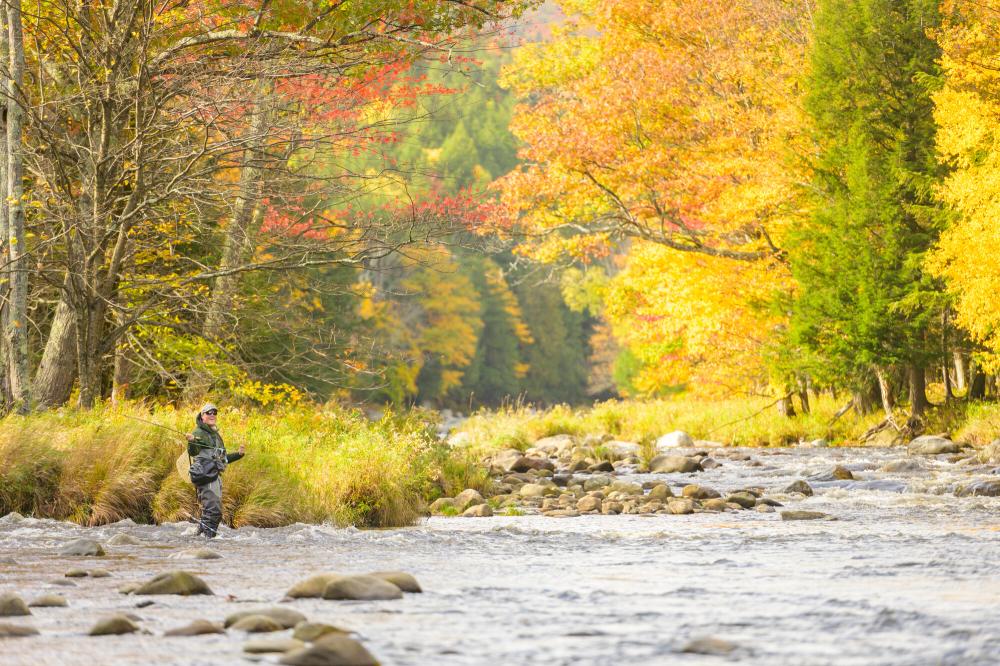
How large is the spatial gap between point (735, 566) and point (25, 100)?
32.6ft

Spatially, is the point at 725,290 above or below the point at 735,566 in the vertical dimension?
above

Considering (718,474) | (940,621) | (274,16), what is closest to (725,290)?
(718,474)

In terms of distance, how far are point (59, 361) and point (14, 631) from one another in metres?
9.54

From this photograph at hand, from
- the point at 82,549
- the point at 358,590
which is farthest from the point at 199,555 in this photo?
the point at 358,590

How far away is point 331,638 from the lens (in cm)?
494

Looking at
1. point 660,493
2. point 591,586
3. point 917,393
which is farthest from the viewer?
point 917,393

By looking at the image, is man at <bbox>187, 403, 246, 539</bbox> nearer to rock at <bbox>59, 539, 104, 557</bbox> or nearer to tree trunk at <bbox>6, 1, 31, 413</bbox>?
rock at <bbox>59, 539, 104, 557</bbox>

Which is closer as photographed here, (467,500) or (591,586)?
(591,586)

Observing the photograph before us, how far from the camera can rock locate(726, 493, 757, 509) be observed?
1365 centimetres

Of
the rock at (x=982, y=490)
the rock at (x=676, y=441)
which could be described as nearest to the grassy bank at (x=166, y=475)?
the rock at (x=982, y=490)

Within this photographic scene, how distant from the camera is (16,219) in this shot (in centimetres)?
1327

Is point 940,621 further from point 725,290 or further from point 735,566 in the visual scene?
point 725,290

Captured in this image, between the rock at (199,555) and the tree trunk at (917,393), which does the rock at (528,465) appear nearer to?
Result: the tree trunk at (917,393)

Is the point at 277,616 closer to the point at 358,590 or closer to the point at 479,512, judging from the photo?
the point at 358,590
